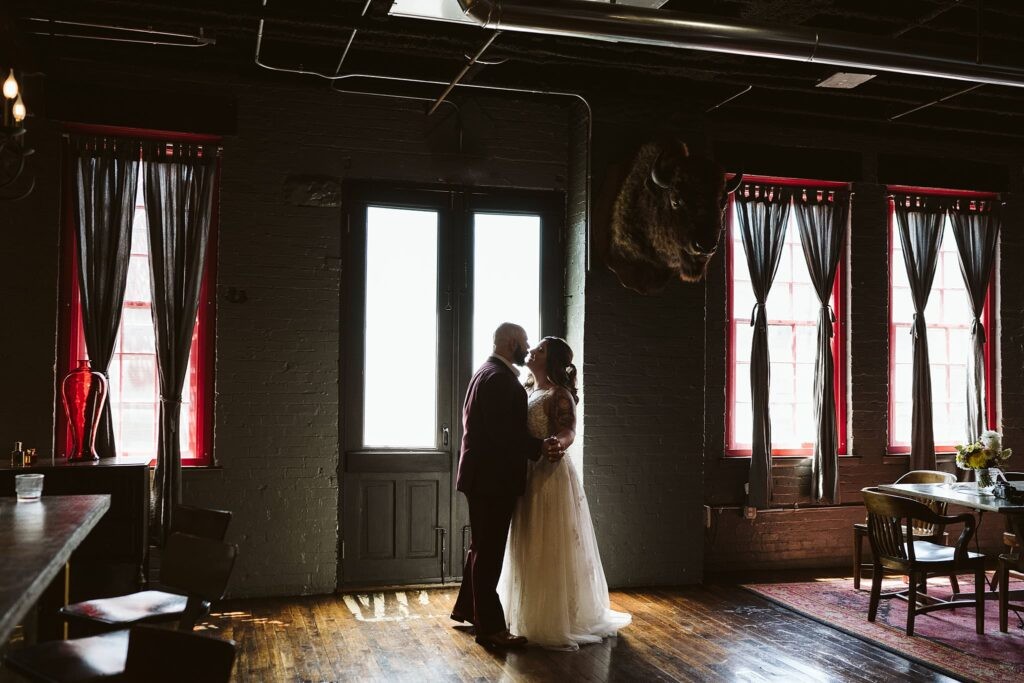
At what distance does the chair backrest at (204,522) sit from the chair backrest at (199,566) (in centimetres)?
34

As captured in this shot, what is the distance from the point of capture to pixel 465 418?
5203 mm

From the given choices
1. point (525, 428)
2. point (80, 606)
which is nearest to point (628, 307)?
point (525, 428)

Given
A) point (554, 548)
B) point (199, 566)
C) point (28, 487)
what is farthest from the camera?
point (554, 548)

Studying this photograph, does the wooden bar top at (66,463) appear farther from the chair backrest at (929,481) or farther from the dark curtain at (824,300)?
the chair backrest at (929,481)

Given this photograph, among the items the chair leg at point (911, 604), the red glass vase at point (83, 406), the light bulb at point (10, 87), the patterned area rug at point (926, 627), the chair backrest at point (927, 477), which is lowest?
the patterned area rug at point (926, 627)

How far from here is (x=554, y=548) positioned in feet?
16.7

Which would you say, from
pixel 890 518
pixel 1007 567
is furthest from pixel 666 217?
pixel 1007 567

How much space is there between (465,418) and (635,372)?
1852 mm

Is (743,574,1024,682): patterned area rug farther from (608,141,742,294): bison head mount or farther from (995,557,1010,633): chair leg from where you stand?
(608,141,742,294): bison head mount

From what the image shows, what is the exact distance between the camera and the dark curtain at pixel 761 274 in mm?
7031

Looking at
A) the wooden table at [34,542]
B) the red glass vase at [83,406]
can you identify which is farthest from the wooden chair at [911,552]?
the red glass vase at [83,406]

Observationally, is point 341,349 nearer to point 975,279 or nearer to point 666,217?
point 666,217

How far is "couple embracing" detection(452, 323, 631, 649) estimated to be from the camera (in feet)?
16.6

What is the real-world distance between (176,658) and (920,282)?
6936 mm
